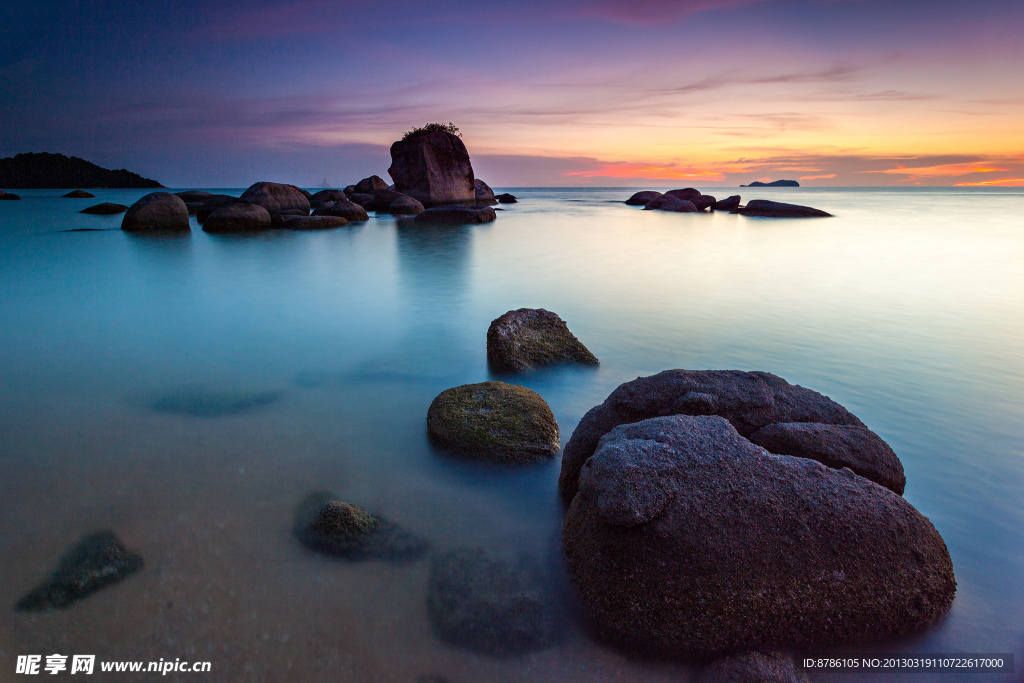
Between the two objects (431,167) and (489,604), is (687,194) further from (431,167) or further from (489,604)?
(489,604)

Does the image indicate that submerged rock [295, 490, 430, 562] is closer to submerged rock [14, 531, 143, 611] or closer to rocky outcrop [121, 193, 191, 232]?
submerged rock [14, 531, 143, 611]

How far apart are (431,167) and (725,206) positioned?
22732 millimetres

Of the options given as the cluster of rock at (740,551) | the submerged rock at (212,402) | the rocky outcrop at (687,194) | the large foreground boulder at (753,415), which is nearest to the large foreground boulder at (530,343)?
the large foreground boulder at (753,415)

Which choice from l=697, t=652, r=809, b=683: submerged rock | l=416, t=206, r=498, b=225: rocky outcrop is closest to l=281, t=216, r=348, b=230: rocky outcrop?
l=416, t=206, r=498, b=225: rocky outcrop

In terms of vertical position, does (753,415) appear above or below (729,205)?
below

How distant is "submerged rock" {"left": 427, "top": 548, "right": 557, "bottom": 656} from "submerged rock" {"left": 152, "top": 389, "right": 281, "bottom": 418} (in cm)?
305

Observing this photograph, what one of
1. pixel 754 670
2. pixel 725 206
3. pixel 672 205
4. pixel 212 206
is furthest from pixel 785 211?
pixel 754 670

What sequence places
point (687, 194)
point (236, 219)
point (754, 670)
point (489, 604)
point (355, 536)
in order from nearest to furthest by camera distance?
point (754, 670)
point (489, 604)
point (355, 536)
point (236, 219)
point (687, 194)

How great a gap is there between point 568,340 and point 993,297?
10.2 metres

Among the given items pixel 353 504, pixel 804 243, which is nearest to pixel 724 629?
pixel 353 504

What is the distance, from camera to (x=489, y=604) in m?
2.69

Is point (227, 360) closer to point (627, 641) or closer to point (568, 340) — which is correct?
point (568, 340)

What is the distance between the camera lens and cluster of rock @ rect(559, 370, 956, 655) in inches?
90.6

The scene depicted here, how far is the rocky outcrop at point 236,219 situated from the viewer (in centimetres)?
2136
